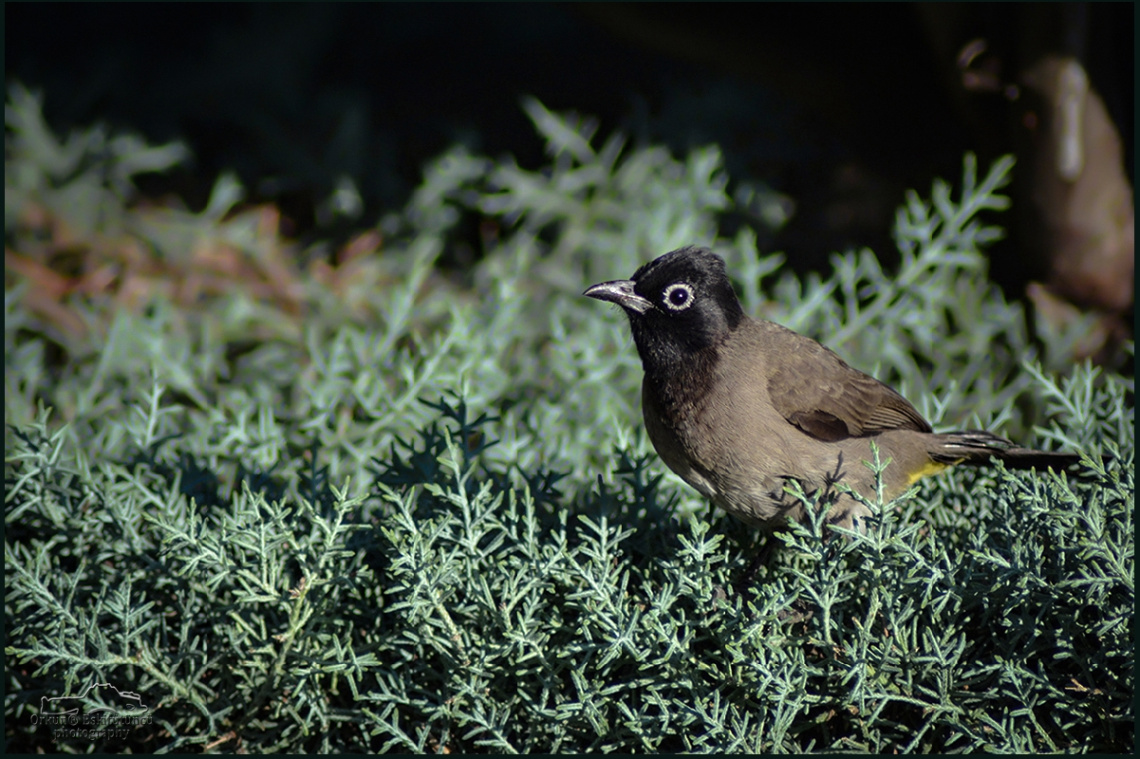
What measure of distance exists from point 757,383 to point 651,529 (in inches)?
21.8

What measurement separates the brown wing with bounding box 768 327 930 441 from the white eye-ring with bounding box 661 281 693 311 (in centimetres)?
35

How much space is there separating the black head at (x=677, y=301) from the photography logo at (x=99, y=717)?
173cm

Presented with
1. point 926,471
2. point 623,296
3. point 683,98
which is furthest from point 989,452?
point 683,98

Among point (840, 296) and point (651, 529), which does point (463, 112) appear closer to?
point (840, 296)

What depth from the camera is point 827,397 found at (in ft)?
9.25

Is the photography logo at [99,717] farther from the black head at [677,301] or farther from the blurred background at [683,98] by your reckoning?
the blurred background at [683,98]

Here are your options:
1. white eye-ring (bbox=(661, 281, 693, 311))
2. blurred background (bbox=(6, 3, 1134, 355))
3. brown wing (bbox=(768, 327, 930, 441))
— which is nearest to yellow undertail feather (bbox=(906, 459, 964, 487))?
brown wing (bbox=(768, 327, 930, 441))

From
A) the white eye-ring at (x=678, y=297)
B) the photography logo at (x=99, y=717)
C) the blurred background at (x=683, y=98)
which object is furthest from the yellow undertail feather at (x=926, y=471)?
the photography logo at (x=99, y=717)

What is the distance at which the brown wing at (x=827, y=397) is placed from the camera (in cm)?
278

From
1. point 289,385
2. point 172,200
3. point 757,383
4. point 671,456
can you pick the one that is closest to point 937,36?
point 757,383

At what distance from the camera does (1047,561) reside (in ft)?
7.73

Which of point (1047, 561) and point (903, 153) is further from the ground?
point (903, 153)

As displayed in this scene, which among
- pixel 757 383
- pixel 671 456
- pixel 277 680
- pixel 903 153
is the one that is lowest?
pixel 277 680

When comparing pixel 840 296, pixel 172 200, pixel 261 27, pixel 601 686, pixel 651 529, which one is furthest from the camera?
pixel 261 27
